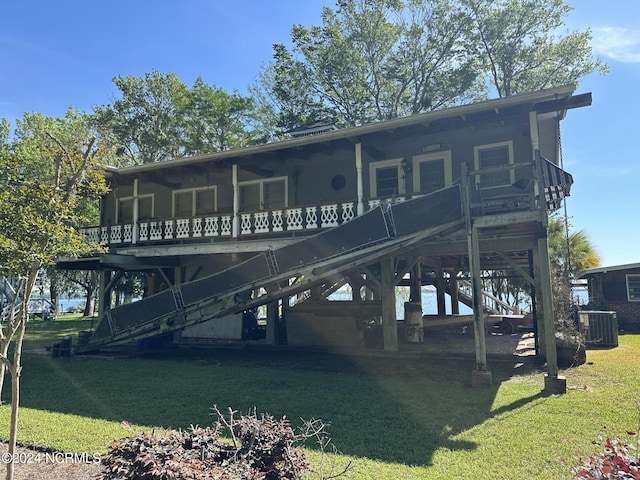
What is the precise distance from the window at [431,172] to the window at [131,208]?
35.2 feet

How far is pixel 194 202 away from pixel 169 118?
53.8ft

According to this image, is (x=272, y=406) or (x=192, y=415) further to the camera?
(x=272, y=406)

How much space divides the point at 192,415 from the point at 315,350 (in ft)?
24.1

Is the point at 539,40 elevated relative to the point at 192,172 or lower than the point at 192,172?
elevated

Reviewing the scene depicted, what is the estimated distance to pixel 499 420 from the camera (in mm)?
6180

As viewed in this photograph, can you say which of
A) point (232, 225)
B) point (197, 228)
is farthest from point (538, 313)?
point (197, 228)

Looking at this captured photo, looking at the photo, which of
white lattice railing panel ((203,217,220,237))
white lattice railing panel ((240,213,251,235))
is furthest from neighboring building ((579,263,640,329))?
white lattice railing panel ((203,217,220,237))

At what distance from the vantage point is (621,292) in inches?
753

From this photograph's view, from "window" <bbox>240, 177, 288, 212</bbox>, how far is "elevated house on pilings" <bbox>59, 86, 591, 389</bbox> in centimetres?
5

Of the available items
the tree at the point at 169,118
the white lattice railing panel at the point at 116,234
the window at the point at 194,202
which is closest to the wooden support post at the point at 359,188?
the window at the point at 194,202

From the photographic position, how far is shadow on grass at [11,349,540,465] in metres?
5.77

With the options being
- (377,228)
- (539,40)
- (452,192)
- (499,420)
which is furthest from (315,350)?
(539,40)

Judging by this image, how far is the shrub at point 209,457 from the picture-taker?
9.00 feet

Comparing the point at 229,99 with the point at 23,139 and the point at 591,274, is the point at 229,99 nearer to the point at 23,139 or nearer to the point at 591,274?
the point at 23,139
